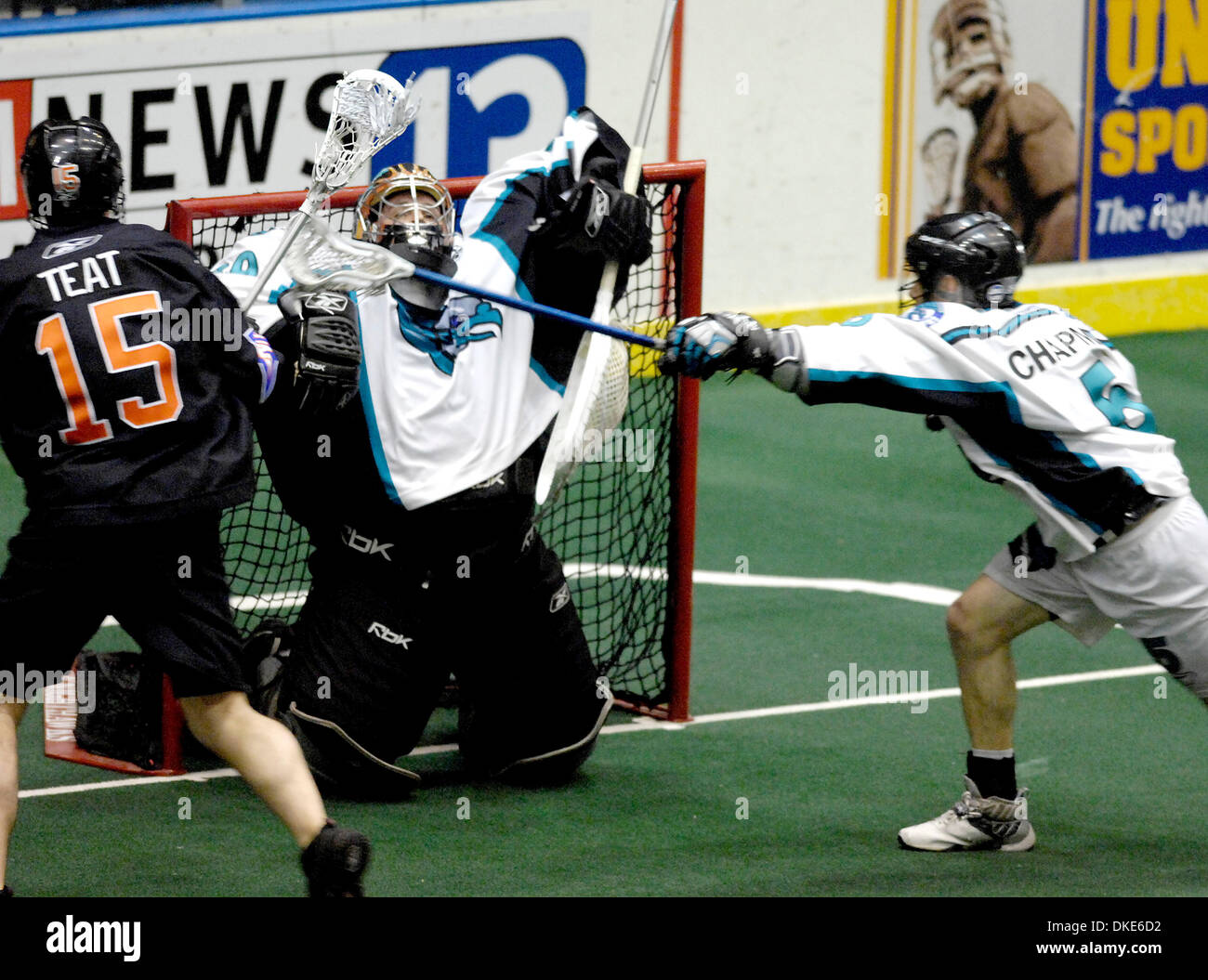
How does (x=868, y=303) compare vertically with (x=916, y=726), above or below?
above

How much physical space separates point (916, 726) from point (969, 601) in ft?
3.85

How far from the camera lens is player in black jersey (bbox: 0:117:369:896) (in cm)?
407

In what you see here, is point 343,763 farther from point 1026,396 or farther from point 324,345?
point 1026,396

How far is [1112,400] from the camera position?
4.75 m

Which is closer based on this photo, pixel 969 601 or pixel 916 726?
pixel 969 601

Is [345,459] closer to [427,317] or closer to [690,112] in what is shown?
[427,317]

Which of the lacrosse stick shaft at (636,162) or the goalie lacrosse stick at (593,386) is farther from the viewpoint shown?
the lacrosse stick shaft at (636,162)

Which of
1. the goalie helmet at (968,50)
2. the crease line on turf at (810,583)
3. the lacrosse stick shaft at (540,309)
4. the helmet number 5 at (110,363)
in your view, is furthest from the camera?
the goalie helmet at (968,50)

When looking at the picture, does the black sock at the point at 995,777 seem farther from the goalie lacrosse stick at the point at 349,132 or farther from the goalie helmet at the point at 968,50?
the goalie helmet at the point at 968,50
